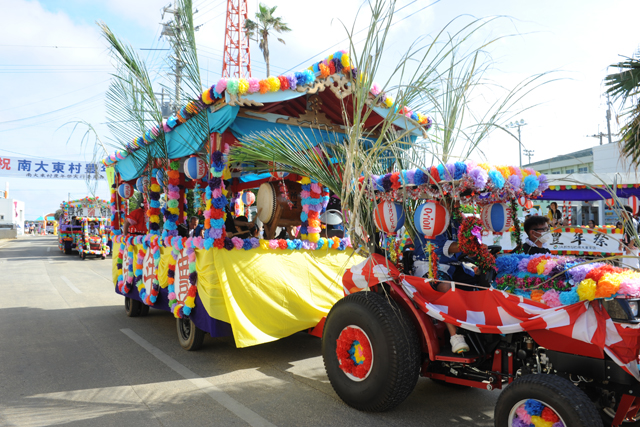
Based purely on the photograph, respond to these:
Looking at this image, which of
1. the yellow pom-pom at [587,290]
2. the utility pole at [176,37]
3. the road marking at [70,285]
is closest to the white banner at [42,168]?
Answer: the road marking at [70,285]

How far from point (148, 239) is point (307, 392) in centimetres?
379

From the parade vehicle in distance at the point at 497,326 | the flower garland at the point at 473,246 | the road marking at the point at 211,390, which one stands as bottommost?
the road marking at the point at 211,390

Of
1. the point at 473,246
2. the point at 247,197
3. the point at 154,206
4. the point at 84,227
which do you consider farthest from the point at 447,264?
the point at 84,227

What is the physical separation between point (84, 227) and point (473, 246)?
20534mm

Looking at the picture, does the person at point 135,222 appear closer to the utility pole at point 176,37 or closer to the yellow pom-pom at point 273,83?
the utility pole at point 176,37

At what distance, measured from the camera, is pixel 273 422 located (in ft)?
11.3

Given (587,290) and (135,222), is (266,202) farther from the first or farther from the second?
(587,290)

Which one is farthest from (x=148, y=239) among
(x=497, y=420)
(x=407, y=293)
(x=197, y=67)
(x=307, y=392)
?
(x=497, y=420)

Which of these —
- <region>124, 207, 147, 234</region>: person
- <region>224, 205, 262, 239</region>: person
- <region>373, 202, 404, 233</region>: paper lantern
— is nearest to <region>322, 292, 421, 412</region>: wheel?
<region>373, 202, 404, 233</region>: paper lantern

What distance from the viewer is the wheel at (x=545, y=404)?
2.38 meters

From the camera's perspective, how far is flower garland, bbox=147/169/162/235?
22.6 ft

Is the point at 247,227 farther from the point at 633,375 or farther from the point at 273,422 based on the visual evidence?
the point at 633,375

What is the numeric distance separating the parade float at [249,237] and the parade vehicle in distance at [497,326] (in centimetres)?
130

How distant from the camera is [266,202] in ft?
18.8
